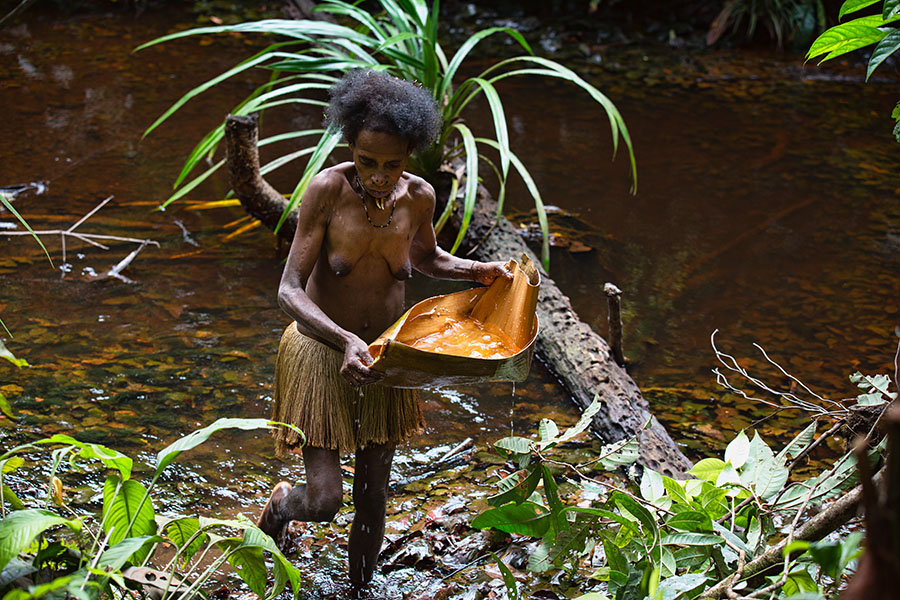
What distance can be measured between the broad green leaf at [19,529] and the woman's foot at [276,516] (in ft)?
3.30

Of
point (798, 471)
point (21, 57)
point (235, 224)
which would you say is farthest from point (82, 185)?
point (798, 471)

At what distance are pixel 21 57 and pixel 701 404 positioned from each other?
6822mm

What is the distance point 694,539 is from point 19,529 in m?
1.44

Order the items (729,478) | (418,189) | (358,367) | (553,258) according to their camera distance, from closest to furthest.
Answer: (358,367) < (729,478) < (418,189) < (553,258)

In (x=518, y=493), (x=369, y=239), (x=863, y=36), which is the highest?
(x=863, y=36)

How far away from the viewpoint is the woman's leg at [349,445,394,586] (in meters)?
2.59

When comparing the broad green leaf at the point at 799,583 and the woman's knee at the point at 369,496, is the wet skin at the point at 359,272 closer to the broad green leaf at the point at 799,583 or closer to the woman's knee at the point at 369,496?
the woman's knee at the point at 369,496

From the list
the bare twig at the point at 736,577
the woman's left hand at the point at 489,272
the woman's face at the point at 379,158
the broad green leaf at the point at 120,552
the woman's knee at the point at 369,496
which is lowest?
the woman's knee at the point at 369,496

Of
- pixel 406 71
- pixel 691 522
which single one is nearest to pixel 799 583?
pixel 691 522

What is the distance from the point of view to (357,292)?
2498mm

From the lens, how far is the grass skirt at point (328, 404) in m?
2.49

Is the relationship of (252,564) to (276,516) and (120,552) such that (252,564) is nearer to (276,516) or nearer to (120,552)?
(120,552)

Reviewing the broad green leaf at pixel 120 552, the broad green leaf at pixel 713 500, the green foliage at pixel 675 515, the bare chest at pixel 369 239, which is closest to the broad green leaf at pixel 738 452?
the green foliage at pixel 675 515

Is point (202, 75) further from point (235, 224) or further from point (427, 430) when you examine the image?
point (427, 430)
